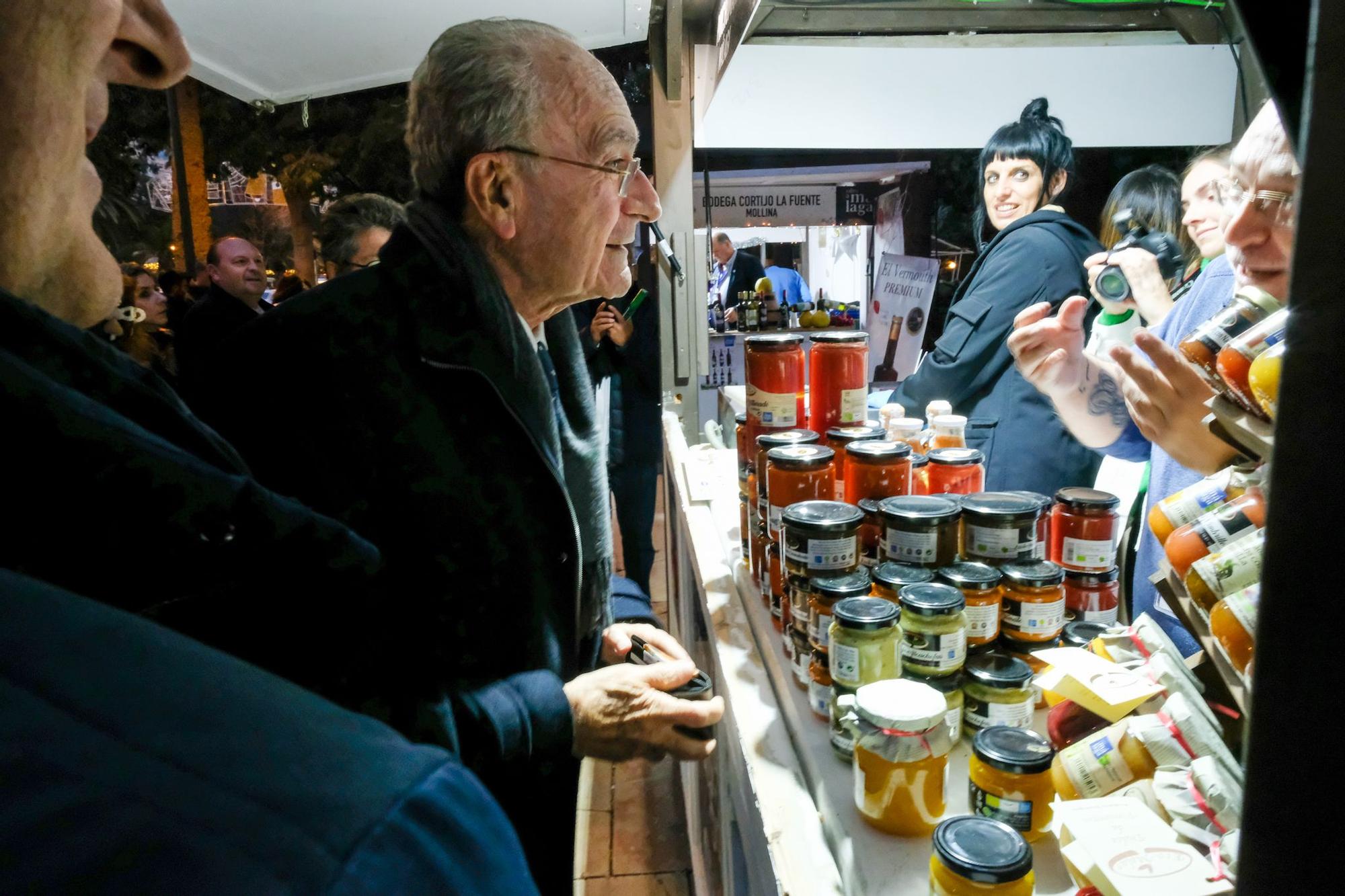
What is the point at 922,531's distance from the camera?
4.04 ft

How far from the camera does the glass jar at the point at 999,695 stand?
1.08m

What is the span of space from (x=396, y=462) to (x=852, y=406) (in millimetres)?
1015

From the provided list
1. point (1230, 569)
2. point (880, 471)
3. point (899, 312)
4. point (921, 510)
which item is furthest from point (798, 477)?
point (899, 312)

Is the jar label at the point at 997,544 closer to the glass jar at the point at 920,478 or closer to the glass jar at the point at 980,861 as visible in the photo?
the glass jar at the point at 920,478

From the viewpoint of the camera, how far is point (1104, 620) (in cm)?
133

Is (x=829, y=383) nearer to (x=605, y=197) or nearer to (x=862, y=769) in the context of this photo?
(x=605, y=197)

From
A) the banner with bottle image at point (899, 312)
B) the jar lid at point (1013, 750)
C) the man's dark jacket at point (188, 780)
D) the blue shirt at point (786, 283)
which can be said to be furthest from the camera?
the blue shirt at point (786, 283)

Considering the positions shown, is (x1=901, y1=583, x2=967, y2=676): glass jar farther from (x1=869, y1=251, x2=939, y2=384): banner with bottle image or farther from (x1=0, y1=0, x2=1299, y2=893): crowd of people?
(x1=869, y1=251, x2=939, y2=384): banner with bottle image

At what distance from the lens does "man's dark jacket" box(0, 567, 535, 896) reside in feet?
0.85

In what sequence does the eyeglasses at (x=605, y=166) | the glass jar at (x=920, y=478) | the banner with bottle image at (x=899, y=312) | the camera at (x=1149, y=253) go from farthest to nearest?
the banner with bottle image at (x=899, y=312), the camera at (x=1149, y=253), the glass jar at (x=920, y=478), the eyeglasses at (x=605, y=166)

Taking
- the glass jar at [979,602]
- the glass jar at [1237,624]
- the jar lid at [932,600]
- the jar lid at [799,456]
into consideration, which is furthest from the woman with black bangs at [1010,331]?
the glass jar at [1237,624]

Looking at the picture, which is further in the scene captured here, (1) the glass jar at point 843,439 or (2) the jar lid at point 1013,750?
(1) the glass jar at point 843,439

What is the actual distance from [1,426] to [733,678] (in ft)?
4.10

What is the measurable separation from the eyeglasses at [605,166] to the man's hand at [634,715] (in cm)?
96
